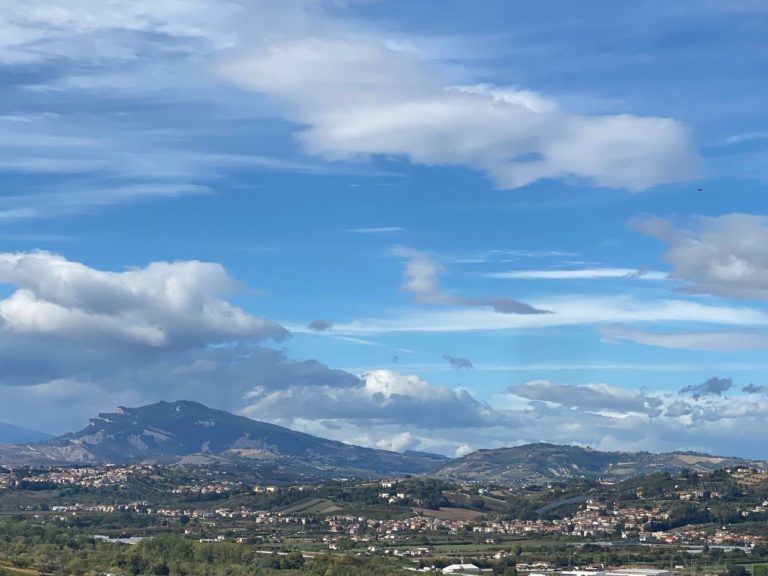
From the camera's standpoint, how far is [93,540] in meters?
159

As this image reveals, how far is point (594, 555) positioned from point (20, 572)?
8189cm

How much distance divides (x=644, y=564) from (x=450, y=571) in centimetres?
3052

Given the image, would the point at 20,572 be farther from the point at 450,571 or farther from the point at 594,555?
the point at 594,555

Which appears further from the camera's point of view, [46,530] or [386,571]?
[46,530]

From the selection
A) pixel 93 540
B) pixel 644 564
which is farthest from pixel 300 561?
pixel 644 564

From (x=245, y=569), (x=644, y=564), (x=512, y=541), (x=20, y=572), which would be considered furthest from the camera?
(x=512, y=541)

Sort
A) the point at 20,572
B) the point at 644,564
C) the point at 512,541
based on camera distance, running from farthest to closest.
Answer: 1. the point at 512,541
2. the point at 644,564
3. the point at 20,572

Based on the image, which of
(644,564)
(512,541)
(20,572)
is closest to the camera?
(20,572)

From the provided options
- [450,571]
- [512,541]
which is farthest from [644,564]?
[512,541]

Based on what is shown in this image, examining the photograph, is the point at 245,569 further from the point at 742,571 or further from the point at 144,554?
the point at 742,571

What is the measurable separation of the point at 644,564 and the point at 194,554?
187 ft

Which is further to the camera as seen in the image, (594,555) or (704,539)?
(704,539)

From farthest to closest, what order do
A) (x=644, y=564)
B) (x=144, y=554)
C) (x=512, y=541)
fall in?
(x=512, y=541) < (x=644, y=564) < (x=144, y=554)

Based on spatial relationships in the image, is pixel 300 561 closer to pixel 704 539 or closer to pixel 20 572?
pixel 20 572
